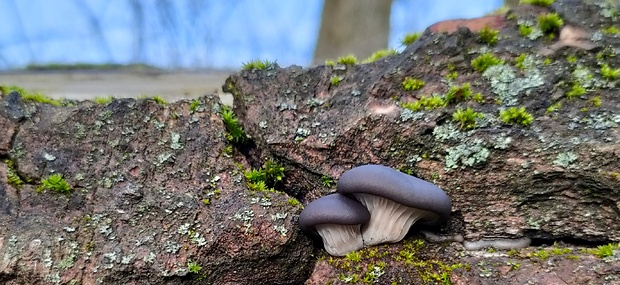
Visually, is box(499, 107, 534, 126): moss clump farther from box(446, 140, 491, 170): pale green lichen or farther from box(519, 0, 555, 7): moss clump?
box(519, 0, 555, 7): moss clump

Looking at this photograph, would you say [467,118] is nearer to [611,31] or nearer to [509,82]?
[509,82]

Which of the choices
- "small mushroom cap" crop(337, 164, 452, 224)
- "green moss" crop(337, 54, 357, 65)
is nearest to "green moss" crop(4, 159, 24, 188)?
"small mushroom cap" crop(337, 164, 452, 224)

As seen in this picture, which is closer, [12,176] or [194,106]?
[12,176]

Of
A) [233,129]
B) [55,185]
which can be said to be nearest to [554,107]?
[233,129]

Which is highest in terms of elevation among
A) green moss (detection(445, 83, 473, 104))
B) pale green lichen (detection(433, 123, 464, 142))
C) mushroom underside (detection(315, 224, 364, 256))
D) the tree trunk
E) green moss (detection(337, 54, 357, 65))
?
the tree trunk

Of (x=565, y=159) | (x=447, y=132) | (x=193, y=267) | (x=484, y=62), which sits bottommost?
(x=193, y=267)

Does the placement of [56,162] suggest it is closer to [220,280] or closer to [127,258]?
[127,258]

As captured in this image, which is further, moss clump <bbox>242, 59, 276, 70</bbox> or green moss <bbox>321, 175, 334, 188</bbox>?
moss clump <bbox>242, 59, 276, 70</bbox>
